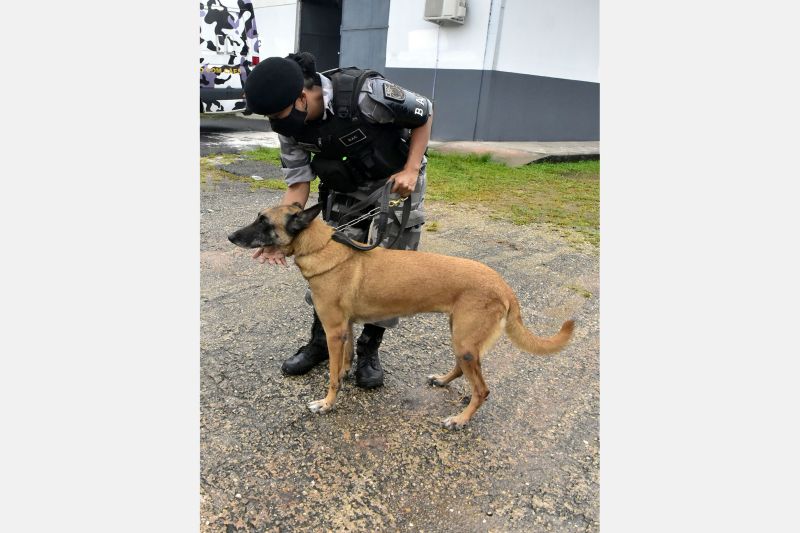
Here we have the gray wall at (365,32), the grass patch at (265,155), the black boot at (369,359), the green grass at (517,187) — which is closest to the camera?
the black boot at (369,359)

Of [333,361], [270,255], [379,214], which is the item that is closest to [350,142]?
[379,214]

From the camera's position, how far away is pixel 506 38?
1111cm

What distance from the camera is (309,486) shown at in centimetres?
240

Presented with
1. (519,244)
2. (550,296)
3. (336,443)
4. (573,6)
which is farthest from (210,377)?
(573,6)

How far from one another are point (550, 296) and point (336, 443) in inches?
112

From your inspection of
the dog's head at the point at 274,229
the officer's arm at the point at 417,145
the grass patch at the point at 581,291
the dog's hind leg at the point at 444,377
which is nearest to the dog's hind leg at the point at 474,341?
the dog's hind leg at the point at 444,377

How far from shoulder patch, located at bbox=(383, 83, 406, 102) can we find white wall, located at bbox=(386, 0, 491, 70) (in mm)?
9191

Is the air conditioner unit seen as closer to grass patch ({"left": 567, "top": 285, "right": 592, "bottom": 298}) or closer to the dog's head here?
grass patch ({"left": 567, "top": 285, "right": 592, "bottom": 298})

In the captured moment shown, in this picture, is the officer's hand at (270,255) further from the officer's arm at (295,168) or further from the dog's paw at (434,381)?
the dog's paw at (434,381)

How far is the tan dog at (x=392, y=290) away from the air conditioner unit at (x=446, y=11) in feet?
30.8

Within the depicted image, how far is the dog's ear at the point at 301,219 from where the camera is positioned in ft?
9.48

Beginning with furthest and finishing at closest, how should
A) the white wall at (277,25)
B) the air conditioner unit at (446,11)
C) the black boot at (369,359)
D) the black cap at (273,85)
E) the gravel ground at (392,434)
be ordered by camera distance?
1. the white wall at (277,25)
2. the air conditioner unit at (446,11)
3. the black boot at (369,359)
4. the black cap at (273,85)
5. the gravel ground at (392,434)

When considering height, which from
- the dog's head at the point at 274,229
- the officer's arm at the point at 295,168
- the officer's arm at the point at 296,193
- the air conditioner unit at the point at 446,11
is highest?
the air conditioner unit at the point at 446,11

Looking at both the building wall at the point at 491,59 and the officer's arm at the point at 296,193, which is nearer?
the officer's arm at the point at 296,193
